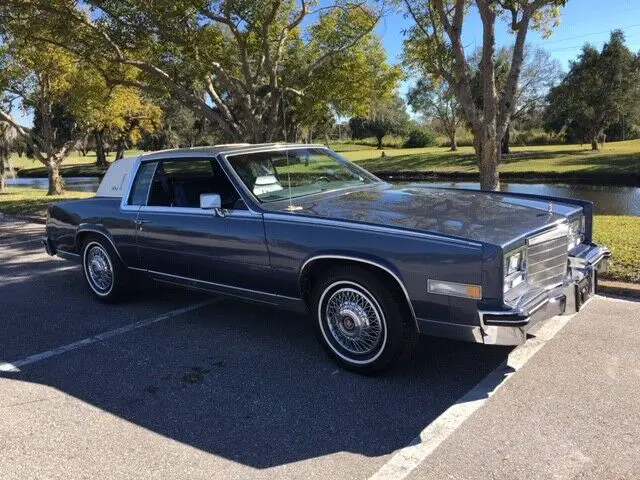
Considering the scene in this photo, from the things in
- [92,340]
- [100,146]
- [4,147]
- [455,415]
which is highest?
[100,146]

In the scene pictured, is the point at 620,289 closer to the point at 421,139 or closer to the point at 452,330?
the point at 452,330

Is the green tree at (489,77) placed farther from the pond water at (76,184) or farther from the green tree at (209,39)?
the pond water at (76,184)

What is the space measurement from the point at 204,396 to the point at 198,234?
5.17ft

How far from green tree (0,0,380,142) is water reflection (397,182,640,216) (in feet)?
14.3

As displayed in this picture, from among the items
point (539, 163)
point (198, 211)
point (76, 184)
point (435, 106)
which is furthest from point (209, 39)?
point (435, 106)

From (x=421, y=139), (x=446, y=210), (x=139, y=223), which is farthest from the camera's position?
(x=421, y=139)

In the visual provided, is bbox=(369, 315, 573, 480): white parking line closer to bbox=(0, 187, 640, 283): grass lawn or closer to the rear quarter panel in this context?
bbox=(0, 187, 640, 283): grass lawn

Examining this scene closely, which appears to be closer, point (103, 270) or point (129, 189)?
point (129, 189)

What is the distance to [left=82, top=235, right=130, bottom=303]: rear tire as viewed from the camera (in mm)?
6059

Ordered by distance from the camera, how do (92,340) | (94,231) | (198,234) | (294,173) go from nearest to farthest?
1. (198,234)
2. (92,340)
3. (294,173)
4. (94,231)

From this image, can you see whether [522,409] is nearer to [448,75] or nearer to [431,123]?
[448,75]

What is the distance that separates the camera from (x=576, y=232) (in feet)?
15.4

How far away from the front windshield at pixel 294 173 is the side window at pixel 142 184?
1165mm

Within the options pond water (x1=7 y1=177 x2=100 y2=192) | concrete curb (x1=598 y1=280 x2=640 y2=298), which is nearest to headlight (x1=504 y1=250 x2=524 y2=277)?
concrete curb (x1=598 y1=280 x2=640 y2=298)
